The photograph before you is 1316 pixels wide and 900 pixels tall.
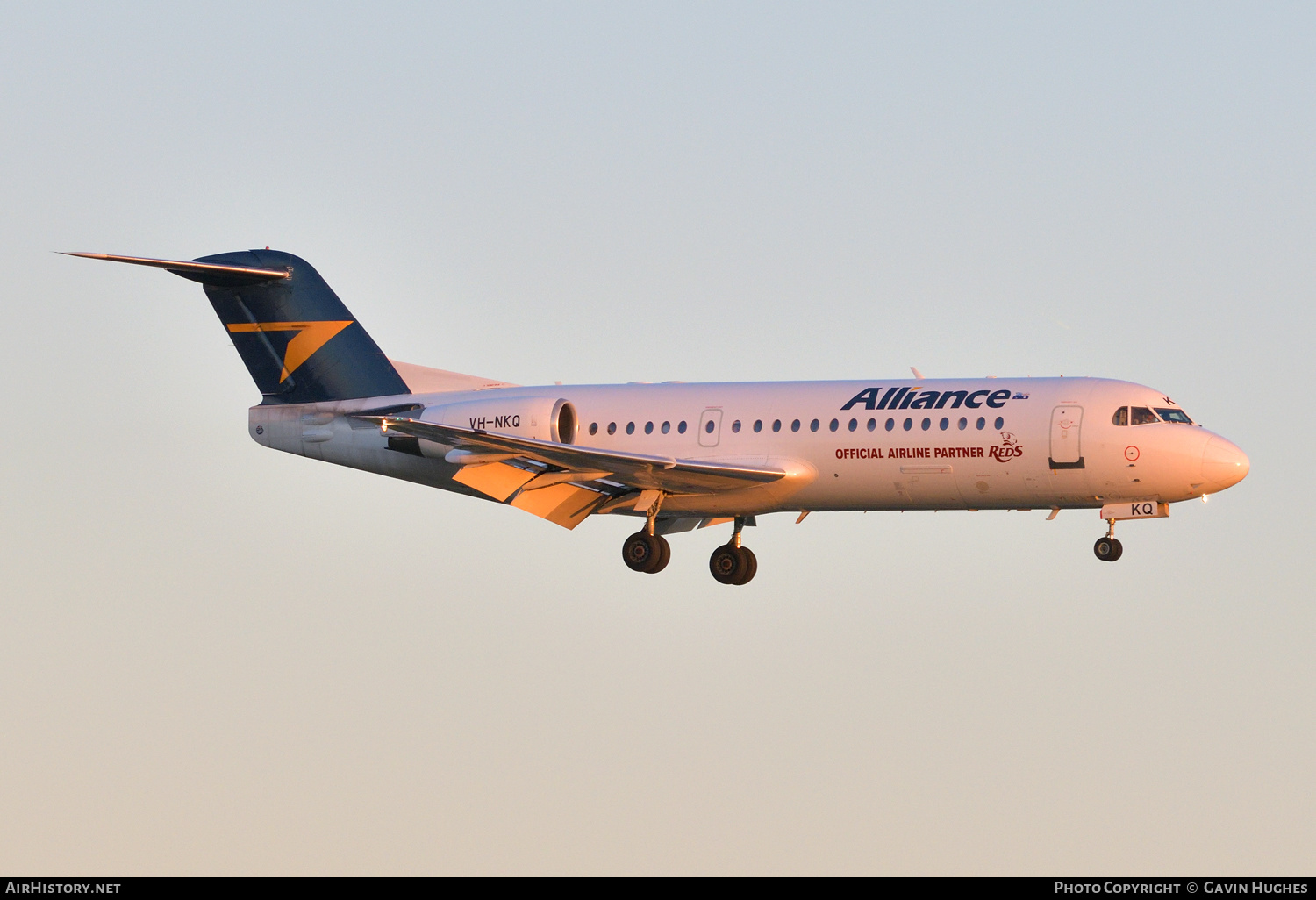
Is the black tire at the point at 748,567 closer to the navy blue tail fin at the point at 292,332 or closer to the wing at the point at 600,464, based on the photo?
the wing at the point at 600,464

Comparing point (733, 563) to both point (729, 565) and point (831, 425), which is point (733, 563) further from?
point (831, 425)

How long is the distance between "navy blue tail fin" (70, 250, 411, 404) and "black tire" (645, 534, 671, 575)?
7.19 meters

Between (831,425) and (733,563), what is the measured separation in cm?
450

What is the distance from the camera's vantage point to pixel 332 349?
43312mm

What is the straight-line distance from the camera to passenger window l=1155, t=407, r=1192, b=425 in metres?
36.5

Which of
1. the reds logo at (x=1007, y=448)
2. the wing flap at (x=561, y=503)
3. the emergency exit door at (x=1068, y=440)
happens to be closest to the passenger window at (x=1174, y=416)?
the emergency exit door at (x=1068, y=440)

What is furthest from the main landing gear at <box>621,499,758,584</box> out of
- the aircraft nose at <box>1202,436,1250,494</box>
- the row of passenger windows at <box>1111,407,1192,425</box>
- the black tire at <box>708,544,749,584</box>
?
the aircraft nose at <box>1202,436,1250,494</box>

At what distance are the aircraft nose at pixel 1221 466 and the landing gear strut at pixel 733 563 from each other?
385 inches

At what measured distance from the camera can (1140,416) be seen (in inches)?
1432

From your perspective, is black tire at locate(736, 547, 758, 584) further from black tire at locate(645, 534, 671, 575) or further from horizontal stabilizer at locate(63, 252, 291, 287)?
horizontal stabilizer at locate(63, 252, 291, 287)

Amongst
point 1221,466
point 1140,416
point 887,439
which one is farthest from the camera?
point 887,439

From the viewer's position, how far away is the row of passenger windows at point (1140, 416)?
36.3 meters

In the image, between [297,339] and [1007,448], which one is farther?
[297,339]

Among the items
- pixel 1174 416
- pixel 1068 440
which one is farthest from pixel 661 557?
pixel 1174 416
